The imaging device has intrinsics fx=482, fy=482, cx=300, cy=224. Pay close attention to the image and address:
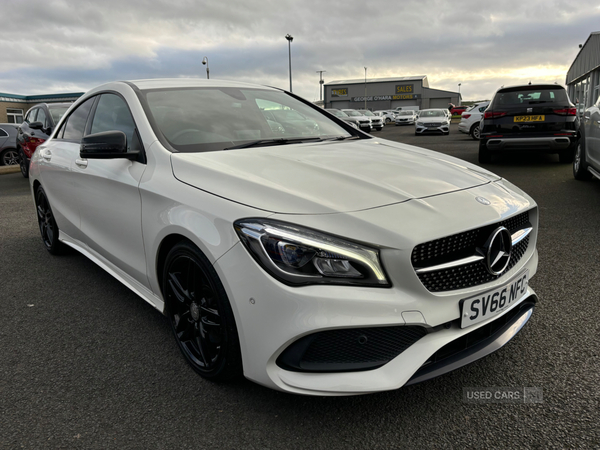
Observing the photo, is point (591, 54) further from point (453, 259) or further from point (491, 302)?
point (453, 259)

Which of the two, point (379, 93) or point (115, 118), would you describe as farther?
point (379, 93)

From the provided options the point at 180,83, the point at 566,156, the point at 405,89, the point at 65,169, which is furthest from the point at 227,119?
the point at 405,89

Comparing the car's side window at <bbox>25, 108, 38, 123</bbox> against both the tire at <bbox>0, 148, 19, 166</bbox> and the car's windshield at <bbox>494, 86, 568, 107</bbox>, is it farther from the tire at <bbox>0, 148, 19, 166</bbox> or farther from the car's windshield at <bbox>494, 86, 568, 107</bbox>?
the car's windshield at <bbox>494, 86, 568, 107</bbox>

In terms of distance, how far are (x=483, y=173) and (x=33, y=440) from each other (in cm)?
255

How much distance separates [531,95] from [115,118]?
27.0 ft

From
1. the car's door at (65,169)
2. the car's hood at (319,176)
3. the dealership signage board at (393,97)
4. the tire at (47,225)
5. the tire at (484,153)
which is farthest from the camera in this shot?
the dealership signage board at (393,97)

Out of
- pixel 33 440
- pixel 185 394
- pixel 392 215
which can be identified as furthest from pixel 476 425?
pixel 33 440

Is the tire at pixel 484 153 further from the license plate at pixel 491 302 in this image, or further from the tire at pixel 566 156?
the license plate at pixel 491 302

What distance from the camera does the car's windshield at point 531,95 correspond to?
892cm

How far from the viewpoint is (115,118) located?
→ 3205 millimetres

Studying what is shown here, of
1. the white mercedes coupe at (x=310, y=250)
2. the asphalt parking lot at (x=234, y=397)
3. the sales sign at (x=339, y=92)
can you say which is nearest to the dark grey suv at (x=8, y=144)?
the asphalt parking lot at (x=234, y=397)

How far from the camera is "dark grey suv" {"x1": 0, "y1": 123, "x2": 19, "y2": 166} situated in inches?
508

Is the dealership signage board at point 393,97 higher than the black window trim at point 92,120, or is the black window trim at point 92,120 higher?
the dealership signage board at point 393,97

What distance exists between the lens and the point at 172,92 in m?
3.16
